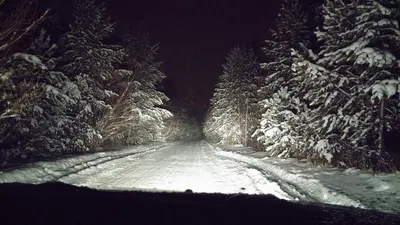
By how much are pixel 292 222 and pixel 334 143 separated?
11221 millimetres

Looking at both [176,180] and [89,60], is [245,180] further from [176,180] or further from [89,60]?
[89,60]

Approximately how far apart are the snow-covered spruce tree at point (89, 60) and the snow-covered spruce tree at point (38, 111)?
2.18 meters

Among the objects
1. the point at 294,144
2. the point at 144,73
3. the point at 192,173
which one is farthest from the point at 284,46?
the point at 144,73

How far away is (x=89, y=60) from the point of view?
88.1 feet

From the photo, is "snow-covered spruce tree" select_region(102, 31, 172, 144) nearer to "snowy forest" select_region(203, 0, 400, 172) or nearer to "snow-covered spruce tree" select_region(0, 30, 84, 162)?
"snow-covered spruce tree" select_region(0, 30, 84, 162)

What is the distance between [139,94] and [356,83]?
25.9 meters

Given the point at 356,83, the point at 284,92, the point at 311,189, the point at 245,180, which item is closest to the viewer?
the point at 311,189

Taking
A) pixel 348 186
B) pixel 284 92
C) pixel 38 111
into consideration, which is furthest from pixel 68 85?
pixel 348 186

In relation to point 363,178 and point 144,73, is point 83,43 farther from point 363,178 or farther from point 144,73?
point 363,178

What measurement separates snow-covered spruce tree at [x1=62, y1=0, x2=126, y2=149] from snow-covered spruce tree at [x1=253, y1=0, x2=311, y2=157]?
12492 millimetres

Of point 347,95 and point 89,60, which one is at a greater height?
point 89,60

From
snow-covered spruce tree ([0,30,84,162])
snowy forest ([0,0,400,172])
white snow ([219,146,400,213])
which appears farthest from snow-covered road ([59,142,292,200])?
snow-covered spruce tree ([0,30,84,162])

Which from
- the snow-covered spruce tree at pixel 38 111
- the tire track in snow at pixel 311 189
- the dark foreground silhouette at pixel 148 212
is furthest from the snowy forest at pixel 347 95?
the snow-covered spruce tree at pixel 38 111

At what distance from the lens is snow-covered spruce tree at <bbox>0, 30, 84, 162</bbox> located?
17.2 meters
